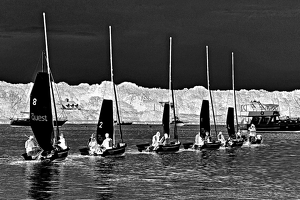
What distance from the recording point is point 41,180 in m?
45.2

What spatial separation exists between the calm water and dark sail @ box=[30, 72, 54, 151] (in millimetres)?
2940

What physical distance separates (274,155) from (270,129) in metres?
82.7

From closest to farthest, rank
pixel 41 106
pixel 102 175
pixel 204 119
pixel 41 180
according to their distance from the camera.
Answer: pixel 41 180 < pixel 102 175 < pixel 41 106 < pixel 204 119

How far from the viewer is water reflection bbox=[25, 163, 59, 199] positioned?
39.1 metres

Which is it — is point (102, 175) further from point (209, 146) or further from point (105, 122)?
point (209, 146)

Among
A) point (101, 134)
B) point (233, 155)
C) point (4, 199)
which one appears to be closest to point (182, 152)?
point (233, 155)

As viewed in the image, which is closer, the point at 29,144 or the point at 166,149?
the point at 29,144

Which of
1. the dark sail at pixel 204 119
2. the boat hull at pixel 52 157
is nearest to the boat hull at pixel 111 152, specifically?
the boat hull at pixel 52 157

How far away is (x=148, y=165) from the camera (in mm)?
57531

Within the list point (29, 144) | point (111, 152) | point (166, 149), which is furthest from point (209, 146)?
point (29, 144)

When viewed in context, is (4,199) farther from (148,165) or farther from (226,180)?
(148,165)

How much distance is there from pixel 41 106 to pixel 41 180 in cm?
740

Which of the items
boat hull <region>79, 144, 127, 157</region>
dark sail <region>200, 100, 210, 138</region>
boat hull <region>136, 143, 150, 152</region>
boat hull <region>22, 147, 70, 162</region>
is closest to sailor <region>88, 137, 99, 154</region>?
boat hull <region>79, 144, 127, 157</region>

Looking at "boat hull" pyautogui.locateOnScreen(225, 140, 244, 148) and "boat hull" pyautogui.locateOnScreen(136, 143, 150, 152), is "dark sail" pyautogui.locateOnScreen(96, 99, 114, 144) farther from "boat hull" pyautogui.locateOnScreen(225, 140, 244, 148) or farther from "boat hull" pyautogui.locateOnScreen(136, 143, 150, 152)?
"boat hull" pyautogui.locateOnScreen(225, 140, 244, 148)
